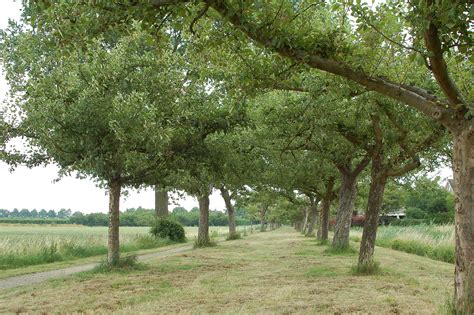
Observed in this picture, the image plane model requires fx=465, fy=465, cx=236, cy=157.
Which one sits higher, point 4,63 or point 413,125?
point 4,63

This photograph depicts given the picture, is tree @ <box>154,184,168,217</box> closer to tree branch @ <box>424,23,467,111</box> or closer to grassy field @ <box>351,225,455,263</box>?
grassy field @ <box>351,225,455,263</box>

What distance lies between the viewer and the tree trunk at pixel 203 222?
90.0 ft

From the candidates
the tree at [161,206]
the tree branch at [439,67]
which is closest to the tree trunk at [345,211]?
the tree branch at [439,67]

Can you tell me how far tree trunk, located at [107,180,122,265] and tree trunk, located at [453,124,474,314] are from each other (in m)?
10.7

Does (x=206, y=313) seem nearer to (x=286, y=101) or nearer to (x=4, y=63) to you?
(x=286, y=101)

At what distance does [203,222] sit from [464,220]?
22908 millimetres

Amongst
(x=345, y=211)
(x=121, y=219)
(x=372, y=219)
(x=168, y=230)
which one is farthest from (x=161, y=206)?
(x=121, y=219)

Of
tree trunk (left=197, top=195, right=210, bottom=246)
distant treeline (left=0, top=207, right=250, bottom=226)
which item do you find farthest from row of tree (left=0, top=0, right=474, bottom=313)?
distant treeline (left=0, top=207, right=250, bottom=226)

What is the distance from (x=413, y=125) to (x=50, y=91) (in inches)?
370

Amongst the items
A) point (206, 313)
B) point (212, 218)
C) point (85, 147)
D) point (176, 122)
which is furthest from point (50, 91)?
point (212, 218)

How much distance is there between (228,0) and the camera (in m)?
5.58

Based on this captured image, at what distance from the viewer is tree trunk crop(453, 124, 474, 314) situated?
603 cm

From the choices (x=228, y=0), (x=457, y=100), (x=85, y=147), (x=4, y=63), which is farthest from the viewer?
(x=4, y=63)

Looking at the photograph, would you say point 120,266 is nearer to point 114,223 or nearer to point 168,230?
point 114,223
